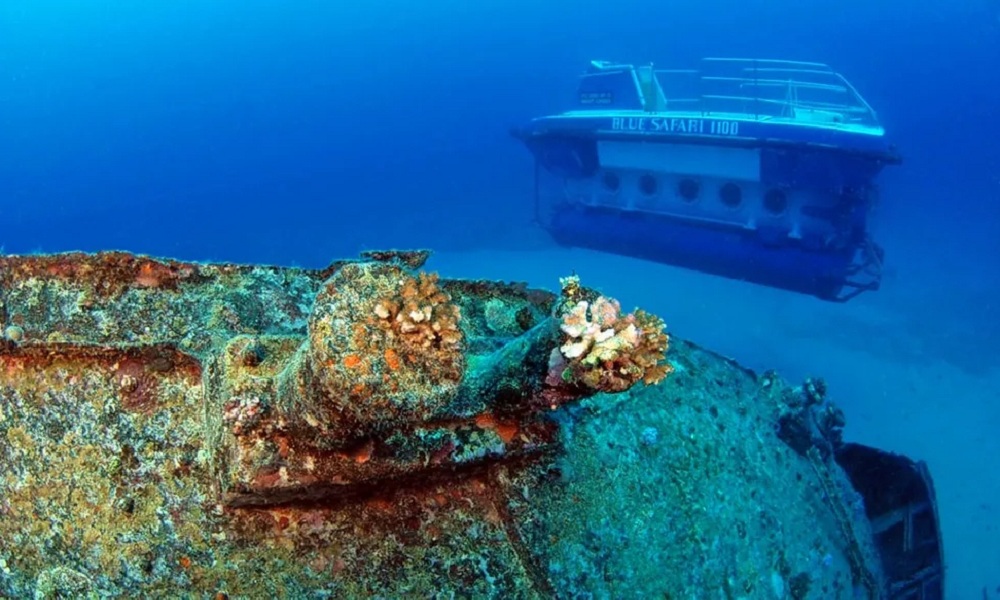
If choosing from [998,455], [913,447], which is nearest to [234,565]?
[913,447]

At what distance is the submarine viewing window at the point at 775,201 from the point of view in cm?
1482

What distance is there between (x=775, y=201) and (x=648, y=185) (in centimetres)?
319

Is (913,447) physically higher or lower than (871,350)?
lower

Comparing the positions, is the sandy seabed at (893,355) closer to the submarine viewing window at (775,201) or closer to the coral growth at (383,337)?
the submarine viewing window at (775,201)

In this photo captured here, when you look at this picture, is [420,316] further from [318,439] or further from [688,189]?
[688,189]

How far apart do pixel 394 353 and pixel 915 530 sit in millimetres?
5974

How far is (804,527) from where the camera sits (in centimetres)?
398

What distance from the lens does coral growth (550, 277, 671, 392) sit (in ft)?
5.18

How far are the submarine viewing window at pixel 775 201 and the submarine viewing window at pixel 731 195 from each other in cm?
62

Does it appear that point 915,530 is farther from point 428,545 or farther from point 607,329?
point 607,329

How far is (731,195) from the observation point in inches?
615

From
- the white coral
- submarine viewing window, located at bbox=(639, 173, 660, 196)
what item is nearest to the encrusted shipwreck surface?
the white coral

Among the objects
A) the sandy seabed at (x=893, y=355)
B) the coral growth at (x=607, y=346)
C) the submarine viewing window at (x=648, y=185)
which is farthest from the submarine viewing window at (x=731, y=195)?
the coral growth at (x=607, y=346)

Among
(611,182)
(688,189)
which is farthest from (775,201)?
(611,182)
